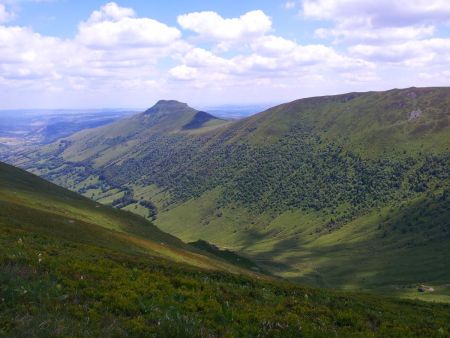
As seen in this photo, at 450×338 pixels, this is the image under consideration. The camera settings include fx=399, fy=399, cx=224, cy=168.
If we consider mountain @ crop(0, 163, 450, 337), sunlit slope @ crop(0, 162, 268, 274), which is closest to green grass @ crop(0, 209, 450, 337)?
mountain @ crop(0, 163, 450, 337)

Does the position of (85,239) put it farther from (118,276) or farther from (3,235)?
(118,276)

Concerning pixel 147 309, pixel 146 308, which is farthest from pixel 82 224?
pixel 147 309

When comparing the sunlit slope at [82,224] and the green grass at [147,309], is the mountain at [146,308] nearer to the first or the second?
the green grass at [147,309]

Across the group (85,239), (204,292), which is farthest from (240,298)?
(85,239)

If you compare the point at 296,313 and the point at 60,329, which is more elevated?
the point at 60,329

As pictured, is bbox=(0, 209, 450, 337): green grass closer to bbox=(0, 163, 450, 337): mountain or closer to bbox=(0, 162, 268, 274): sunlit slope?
bbox=(0, 163, 450, 337): mountain

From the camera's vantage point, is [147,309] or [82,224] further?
[82,224]

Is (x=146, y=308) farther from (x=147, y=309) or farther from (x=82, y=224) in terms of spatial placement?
(x=82, y=224)

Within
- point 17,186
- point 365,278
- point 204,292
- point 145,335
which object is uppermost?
point 145,335

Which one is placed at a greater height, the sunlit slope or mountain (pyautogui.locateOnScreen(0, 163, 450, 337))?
mountain (pyautogui.locateOnScreen(0, 163, 450, 337))

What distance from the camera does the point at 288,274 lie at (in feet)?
563

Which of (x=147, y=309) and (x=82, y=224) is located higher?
(x=147, y=309)

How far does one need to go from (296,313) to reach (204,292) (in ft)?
17.8

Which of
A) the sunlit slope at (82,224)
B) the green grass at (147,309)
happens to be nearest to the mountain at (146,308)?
the green grass at (147,309)
